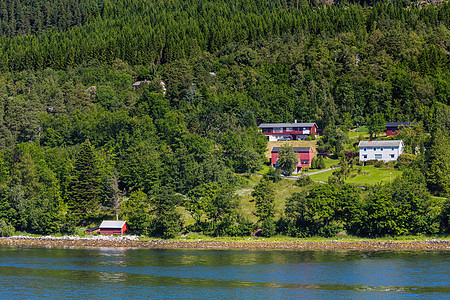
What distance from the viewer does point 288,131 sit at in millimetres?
117812

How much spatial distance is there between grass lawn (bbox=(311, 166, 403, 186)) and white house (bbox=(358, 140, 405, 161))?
10.4 ft

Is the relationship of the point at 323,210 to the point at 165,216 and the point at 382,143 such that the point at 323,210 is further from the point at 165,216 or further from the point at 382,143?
the point at 382,143

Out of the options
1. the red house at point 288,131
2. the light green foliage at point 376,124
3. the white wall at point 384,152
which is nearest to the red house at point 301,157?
the white wall at point 384,152

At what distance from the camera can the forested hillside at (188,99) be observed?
87.6 metres

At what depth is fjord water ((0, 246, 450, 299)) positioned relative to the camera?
52969mm

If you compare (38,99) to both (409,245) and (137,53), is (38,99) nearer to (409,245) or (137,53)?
(137,53)

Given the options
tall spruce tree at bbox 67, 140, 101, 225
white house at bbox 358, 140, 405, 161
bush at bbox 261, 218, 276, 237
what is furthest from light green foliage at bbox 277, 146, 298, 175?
tall spruce tree at bbox 67, 140, 101, 225

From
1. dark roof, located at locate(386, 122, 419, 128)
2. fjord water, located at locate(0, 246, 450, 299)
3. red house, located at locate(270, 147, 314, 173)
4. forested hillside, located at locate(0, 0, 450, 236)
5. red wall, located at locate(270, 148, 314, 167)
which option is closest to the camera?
fjord water, located at locate(0, 246, 450, 299)

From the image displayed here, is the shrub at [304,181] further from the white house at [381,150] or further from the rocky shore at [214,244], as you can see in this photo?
the rocky shore at [214,244]

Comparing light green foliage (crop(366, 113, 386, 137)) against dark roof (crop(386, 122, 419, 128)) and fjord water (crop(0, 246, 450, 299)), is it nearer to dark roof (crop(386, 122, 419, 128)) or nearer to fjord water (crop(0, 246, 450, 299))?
dark roof (crop(386, 122, 419, 128))

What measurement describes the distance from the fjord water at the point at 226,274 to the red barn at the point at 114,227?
10.8 meters

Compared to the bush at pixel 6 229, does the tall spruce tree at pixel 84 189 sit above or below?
above

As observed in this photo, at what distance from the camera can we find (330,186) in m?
78.9

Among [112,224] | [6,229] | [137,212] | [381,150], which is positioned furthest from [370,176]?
[6,229]
